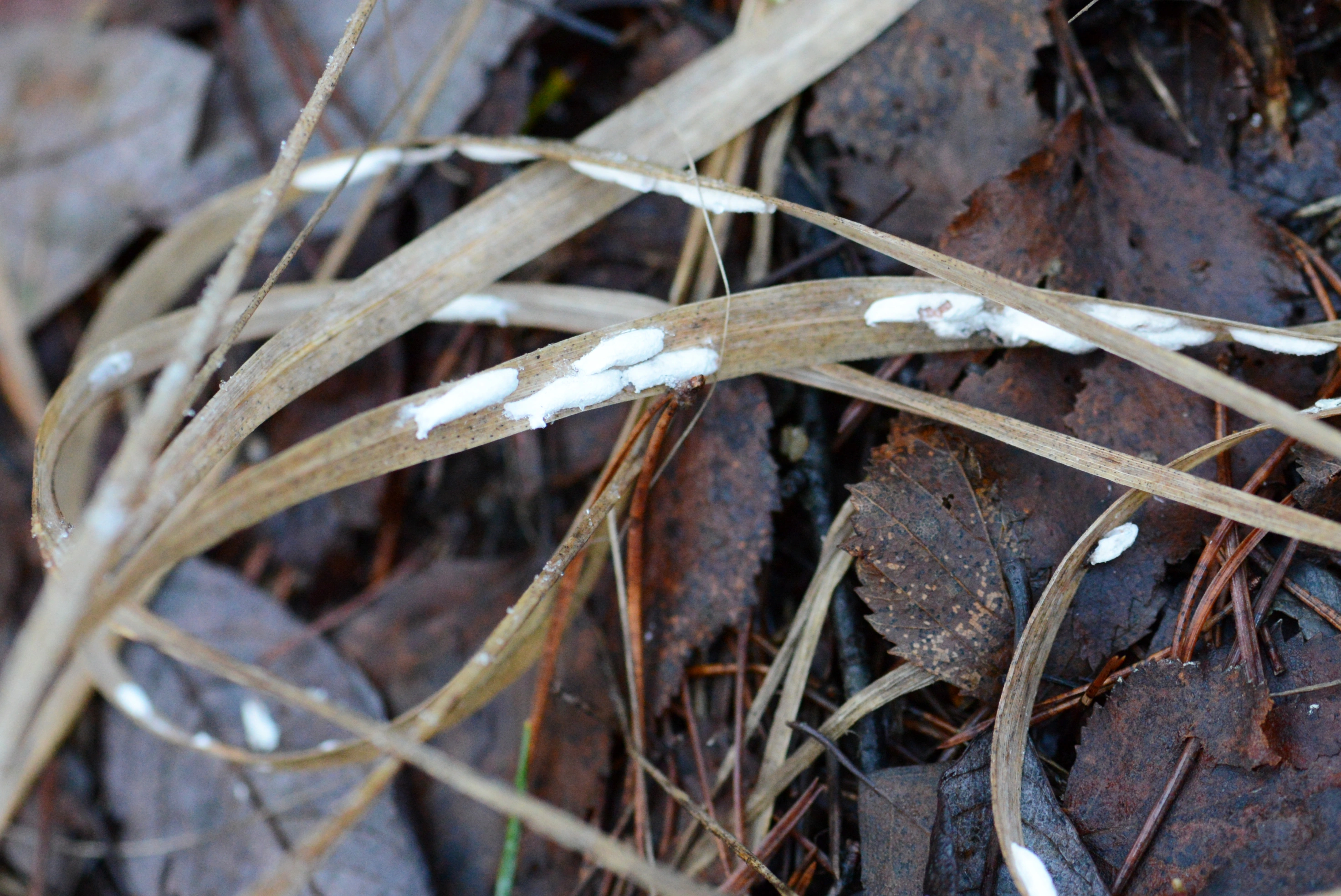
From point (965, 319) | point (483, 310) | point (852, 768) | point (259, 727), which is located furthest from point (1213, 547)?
point (259, 727)

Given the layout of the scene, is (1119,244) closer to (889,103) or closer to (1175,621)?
(889,103)

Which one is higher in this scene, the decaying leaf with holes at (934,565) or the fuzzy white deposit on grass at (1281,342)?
the fuzzy white deposit on grass at (1281,342)

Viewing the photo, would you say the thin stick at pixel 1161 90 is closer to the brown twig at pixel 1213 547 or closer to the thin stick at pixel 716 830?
the brown twig at pixel 1213 547

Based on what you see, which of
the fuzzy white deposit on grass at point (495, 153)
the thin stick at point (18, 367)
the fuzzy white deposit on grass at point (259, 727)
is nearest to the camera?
the fuzzy white deposit on grass at point (495, 153)

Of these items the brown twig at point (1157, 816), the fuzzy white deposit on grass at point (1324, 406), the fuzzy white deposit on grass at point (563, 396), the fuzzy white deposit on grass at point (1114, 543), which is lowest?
the brown twig at point (1157, 816)

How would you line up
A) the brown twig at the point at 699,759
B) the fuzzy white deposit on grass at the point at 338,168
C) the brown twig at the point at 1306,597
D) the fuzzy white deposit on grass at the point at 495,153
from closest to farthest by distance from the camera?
the brown twig at the point at 1306,597 → the brown twig at the point at 699,759 → the fuzzy white deposit on grass at the point at 495,153 → the fuzzy white deposit on grass at the point at 338,168

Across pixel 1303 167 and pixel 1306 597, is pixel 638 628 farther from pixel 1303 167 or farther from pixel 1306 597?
pixel 1303 167

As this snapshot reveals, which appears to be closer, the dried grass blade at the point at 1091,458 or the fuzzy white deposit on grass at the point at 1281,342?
the dried grass blade at the point at 1091,458

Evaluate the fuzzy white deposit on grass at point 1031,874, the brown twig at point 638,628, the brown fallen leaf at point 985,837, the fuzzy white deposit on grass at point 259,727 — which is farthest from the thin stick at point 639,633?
the fuzzy white deposit on grass at point 259,727

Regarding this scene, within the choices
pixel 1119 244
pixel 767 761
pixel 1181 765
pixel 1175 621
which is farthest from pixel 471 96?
pixel 1181 765
